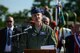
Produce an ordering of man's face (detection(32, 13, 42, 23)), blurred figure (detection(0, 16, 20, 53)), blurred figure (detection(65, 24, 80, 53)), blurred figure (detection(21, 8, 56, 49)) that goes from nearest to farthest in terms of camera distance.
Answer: blurred figure (detection(21, 8, 56, 49)) < man's face (detection(32, 13, 42, 23)) < blurred figure (detection(65, 24, 80, 53)) < blurred figure (detection(0, 16, 20, 53))

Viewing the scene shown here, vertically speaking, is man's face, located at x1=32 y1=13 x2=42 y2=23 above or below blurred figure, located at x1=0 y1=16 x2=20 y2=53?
above

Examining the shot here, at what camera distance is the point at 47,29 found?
782 centimetres

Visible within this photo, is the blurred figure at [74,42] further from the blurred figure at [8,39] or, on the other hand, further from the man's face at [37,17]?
the blurred figure at [8,39]

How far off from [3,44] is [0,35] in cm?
27

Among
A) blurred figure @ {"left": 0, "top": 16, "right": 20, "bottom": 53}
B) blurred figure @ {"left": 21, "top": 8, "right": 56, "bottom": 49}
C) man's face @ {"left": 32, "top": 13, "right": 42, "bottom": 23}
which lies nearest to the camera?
blurred figure @ {"left": 21, "top": 8, "right": 56, "bottom": 49}

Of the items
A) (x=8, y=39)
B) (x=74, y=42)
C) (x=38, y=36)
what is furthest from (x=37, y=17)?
(x=8, y=39)

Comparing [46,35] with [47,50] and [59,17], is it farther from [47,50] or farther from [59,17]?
[59,17]

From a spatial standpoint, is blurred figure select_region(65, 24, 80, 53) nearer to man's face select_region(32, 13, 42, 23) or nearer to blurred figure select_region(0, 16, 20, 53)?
man's face select_region(32, 13, 42, 23)

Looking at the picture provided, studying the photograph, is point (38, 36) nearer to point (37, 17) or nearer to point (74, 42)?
point (37, 17)

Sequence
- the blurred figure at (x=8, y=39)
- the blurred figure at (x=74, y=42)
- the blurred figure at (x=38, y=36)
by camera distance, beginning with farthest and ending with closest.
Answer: the blurred figure at (x=8, y=39) → the blurred figure at (x=74, y=42) → the blurred figure at (x=38, y=36)

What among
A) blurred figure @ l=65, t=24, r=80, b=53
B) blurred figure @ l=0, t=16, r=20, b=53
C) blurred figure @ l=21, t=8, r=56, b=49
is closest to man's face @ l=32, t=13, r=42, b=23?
blurred figure @ l=21, t=8, r=56, b=49

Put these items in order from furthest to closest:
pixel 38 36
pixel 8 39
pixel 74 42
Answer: pixel 8 39, pixel 74 42, pixel 38 36

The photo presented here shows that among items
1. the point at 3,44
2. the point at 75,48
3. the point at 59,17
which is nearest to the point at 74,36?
the point at 75,48

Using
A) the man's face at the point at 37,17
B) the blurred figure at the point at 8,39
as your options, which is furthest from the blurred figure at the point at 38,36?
the blurred figure at the point at 8,39
